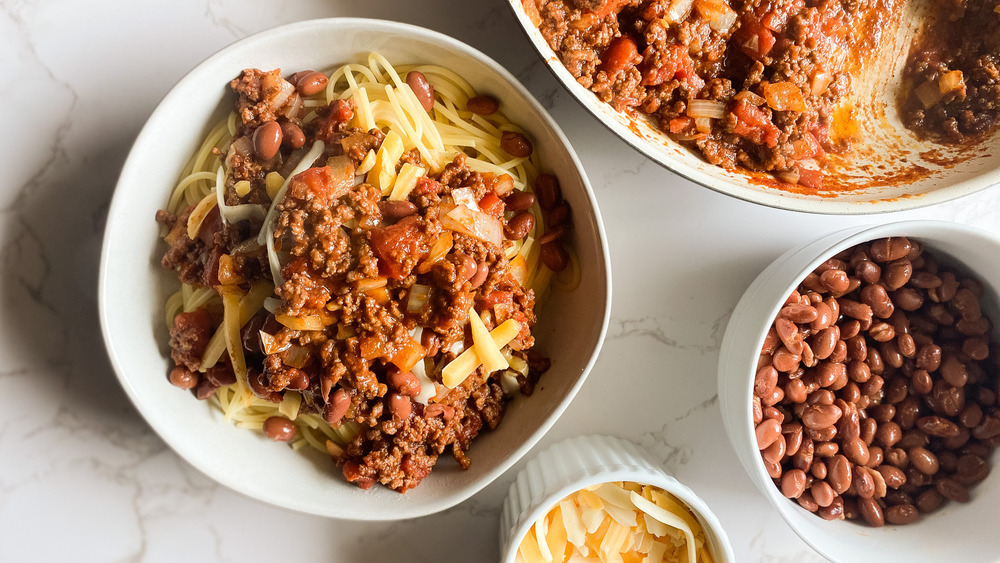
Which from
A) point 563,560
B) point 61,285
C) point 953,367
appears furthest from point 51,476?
point 953,367

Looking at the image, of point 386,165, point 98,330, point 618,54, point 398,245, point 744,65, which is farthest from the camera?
point 98,330

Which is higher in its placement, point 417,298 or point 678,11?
point 678,11

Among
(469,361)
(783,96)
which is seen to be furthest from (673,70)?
(469,361)

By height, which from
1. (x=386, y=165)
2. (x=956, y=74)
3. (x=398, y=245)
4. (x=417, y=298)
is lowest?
(x=417, y=298)

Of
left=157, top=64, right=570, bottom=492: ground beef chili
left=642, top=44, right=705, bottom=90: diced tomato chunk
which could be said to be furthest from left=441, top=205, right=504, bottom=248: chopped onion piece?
left=642, top=44, right=705, bottom=90: diced tomato chunk

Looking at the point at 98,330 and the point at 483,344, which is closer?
the point at 483,344

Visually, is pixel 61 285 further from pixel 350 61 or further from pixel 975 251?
pixel 975 251

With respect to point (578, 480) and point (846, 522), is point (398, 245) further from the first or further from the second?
point (846, 522)

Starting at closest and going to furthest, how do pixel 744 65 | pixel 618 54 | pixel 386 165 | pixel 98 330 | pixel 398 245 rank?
1. pixel 398 245
2. pixel 386 165
3. pixel 618 54
4. pixel 744 65
5. pixel 98 330
